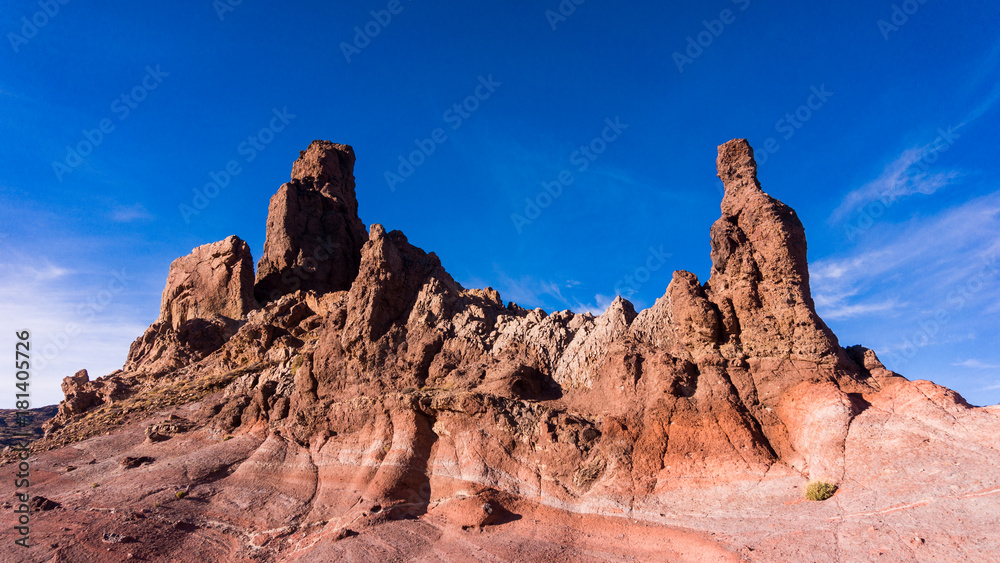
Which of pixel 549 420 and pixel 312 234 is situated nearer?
pixel 549 420

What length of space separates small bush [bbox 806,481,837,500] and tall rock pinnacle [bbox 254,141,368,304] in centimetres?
4580

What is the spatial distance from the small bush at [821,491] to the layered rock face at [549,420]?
54 centimetres

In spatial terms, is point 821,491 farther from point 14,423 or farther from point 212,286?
point 14,423

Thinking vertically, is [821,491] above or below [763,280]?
below

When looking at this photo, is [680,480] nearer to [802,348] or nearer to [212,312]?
[802,348]

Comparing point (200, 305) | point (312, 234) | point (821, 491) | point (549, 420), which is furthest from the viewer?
point (312, 234)

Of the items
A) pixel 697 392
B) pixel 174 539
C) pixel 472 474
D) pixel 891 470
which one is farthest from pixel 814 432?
pixel 174 539

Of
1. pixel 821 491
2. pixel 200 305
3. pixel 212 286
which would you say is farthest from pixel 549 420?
pixel 200 305

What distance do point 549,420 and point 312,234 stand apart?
132ft

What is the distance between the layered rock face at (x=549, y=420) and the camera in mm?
19531

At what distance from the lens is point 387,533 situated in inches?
862

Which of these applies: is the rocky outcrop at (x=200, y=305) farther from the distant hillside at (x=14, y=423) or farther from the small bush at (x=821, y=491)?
the small bush at (x=821, y=491)

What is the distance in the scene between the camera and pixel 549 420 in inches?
964

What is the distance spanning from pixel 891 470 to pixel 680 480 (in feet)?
22.7
